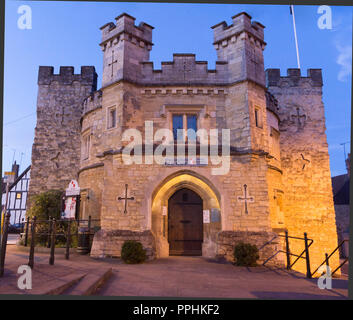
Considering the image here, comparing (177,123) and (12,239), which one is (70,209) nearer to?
(177,123)

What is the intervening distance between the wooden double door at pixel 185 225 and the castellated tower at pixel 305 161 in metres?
5.40

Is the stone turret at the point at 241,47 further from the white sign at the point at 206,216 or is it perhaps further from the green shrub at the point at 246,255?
the green shrub at the point at 246,255

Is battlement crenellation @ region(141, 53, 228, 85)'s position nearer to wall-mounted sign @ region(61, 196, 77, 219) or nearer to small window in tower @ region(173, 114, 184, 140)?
small window in tower @ region(173, 114, 184, 140)

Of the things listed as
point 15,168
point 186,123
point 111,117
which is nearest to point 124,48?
point 111,117

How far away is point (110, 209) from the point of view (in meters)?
9.88

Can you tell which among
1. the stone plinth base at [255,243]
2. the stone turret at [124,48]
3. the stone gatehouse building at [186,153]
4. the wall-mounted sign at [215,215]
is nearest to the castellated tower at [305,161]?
the stone gatehouse building at [186,153]

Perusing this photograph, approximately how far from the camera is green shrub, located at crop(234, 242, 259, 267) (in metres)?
8.66

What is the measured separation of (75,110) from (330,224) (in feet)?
49.7

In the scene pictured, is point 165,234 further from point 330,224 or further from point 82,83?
point 82,83

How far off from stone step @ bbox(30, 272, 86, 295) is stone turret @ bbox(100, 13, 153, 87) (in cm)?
748

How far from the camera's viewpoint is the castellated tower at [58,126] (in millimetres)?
15734

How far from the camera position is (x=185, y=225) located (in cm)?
1077

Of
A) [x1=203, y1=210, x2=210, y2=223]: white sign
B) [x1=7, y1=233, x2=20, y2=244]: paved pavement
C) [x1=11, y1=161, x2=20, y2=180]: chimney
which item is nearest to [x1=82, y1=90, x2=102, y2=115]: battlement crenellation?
[x1=203, y1=210, x2=210, y2=223]: white sign

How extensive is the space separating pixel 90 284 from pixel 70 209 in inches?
269
